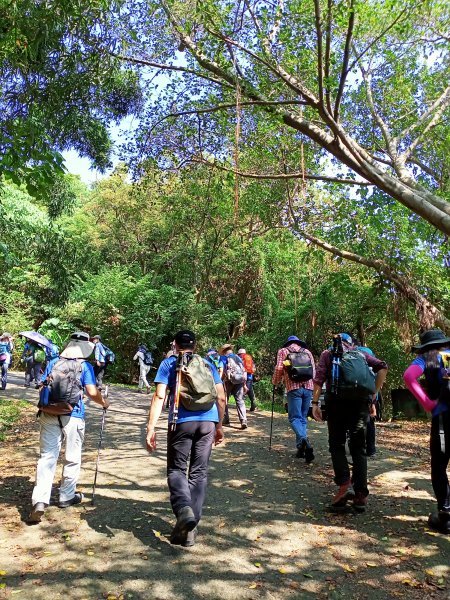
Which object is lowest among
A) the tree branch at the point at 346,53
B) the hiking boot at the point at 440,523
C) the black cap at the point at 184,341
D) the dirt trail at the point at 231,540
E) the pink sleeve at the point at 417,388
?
the dirt trail at the point at 231,540

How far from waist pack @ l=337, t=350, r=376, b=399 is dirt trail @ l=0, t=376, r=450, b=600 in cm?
124

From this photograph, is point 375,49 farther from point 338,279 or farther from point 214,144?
point 338,279

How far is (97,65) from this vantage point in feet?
26.0

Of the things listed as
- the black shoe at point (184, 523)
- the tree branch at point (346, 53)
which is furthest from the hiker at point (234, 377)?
the black shoe at point (184, 523)

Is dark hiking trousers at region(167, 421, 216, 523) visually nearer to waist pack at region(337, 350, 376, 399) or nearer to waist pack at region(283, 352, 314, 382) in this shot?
waist pack at region(337, 350, 376, 399)

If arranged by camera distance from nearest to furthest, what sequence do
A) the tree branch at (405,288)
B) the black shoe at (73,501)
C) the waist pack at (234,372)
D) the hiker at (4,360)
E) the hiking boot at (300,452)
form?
the black shoe at (73,501)
the hiking boot at (300,452)
the waist pack at (234,372)
the tree branch at (405,288)
the hiker at (4,360)

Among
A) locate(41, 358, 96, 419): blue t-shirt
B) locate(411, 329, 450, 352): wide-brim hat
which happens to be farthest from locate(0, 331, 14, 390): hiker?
locate(411, 329, 450, 352): wide-brim hat

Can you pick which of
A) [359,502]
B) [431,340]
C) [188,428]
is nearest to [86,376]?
[188,428]

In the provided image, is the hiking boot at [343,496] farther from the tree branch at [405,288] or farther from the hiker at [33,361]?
the hiker at [33,361]

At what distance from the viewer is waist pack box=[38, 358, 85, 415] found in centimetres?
468

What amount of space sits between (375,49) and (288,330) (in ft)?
39.0

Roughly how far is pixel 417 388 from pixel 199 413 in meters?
2.02

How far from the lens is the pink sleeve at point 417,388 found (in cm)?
436

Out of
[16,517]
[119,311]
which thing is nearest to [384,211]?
[16,517]
